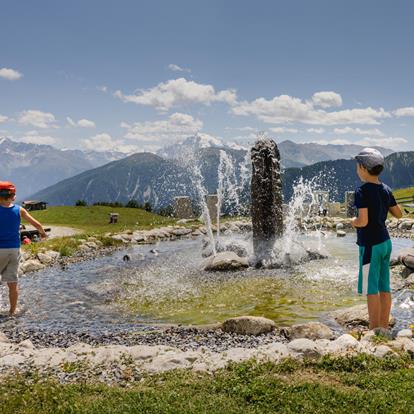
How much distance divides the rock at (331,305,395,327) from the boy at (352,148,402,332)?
1.85 m

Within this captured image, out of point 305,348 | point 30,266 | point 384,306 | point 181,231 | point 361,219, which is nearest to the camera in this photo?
point 305,348

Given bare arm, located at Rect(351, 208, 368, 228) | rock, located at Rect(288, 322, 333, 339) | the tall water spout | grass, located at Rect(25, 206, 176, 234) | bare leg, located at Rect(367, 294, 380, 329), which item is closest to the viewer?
bare arm, located at Rect(351, 208, 368, 228)

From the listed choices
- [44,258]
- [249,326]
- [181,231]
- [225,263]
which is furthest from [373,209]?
[181,231]

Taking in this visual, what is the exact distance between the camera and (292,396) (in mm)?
6012

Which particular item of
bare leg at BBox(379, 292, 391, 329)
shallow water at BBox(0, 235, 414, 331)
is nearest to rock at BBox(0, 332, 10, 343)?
shallow water at BBox(0, 235, 414, 331)

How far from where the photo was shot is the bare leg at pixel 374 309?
8.80 m

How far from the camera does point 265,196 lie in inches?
875

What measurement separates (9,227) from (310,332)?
8.26m

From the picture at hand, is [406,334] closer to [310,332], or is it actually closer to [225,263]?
[310,332]

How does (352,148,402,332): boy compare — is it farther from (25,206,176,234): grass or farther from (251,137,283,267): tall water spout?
(25,206,176,234): grass

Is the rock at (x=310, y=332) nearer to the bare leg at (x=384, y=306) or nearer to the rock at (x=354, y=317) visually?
the bare leg at (x=384, y=306)

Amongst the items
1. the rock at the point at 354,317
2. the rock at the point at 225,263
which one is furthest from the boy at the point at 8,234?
the rock at the point at 225,263

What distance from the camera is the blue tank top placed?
11625 millimetres

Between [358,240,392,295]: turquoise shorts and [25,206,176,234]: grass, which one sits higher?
[358,240,392,295]: turquoise shorts
